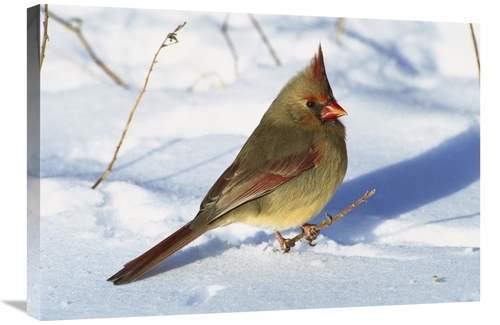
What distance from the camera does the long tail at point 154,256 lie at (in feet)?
16.4

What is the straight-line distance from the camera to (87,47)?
5.25 meters

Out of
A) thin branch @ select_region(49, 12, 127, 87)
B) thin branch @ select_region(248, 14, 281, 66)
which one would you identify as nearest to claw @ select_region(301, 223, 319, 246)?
thin branch @ select_region(248, 14, 281, 66)

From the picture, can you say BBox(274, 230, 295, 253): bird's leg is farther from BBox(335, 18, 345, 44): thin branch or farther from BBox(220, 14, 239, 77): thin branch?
BBox(335, 18, 345, 44): thin branch

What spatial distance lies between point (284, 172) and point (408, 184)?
134cm

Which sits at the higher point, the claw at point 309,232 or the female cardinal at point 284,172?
the female cardinal at point 284,172

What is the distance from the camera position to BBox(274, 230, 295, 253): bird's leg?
18.1ft

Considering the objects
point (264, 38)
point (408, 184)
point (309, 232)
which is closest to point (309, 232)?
point (309, 232)

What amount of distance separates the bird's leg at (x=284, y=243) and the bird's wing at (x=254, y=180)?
1.64 ft

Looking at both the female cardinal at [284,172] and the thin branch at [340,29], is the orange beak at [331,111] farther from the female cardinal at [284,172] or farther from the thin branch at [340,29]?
the thin branch at [340,29]

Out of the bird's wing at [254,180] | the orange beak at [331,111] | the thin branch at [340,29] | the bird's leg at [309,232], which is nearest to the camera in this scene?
the bird's wing at [254,180]

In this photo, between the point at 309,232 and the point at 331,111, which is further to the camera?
the point at 309,232

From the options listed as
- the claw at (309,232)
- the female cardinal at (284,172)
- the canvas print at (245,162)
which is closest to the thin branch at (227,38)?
the canvas print at (245,162)

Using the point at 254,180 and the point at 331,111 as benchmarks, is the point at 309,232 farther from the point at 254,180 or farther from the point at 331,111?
the point at 331,111

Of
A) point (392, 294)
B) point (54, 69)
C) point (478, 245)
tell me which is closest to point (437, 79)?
point (478, 245)
